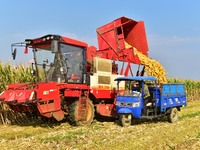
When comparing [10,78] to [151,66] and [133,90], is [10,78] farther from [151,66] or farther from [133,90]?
[151,66]

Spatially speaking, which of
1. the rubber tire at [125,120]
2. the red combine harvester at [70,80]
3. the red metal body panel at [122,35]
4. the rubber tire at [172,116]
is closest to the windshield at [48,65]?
the red combine harvester at [70,80]

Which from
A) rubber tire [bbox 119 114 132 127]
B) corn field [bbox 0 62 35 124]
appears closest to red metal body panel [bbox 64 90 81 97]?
rubber tire [bbox 119 114 132 127]

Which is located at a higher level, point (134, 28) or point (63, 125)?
point (134, 28)

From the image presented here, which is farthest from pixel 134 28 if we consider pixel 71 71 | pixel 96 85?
pixel 71 71

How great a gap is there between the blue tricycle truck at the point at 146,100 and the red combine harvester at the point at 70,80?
105 centimetres

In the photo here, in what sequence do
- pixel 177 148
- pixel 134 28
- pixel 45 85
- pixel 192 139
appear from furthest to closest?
pixel 134 28
pixel 45 85
pixel 192 139
pixel 177 148

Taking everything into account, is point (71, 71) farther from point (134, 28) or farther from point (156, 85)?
point (134, 28)

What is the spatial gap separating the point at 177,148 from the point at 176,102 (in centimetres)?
536

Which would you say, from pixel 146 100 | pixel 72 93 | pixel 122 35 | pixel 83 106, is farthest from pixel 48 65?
pixel 122 35

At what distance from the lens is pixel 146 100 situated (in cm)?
1039

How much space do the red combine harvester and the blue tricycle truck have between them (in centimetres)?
105

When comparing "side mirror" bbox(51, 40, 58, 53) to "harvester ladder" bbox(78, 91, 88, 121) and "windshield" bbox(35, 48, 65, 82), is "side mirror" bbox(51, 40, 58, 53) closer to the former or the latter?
"windshield" bbox(35, 48, 65, 82)

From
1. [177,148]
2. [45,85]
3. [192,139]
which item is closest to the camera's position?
[177,148]

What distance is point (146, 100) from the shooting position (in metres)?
10.4
